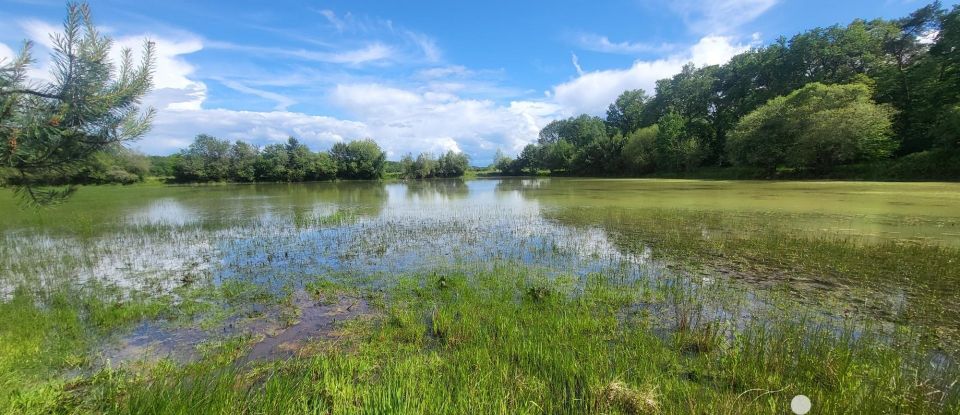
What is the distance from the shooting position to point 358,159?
98688 mm

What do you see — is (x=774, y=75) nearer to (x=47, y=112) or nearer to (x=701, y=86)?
(x=701, y=86)

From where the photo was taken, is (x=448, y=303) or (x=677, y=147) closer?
(x=448, y=303)

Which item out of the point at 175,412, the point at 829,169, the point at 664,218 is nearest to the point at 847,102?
the point at 829,169

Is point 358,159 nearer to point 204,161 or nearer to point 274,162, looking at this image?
point 274,162

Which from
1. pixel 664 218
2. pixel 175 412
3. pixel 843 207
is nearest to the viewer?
pixel 175 412

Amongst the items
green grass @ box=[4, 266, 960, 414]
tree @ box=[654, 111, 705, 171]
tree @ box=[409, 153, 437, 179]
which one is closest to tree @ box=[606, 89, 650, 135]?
tree @ box=[654, 111, 705, 171]

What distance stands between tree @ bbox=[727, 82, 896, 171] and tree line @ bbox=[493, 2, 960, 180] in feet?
0.37

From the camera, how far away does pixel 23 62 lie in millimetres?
3342

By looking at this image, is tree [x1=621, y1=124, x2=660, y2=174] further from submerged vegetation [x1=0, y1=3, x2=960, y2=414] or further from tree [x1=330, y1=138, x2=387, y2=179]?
tree [x1=330, y1=138, x2=387, y2=179]

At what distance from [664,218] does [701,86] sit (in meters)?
86.8

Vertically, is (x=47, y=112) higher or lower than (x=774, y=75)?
lower

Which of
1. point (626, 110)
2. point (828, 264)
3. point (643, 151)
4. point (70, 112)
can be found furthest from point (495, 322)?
point (626, 110)

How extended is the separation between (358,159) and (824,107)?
90.4 m

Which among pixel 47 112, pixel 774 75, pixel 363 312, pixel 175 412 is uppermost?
pixel 774 75
